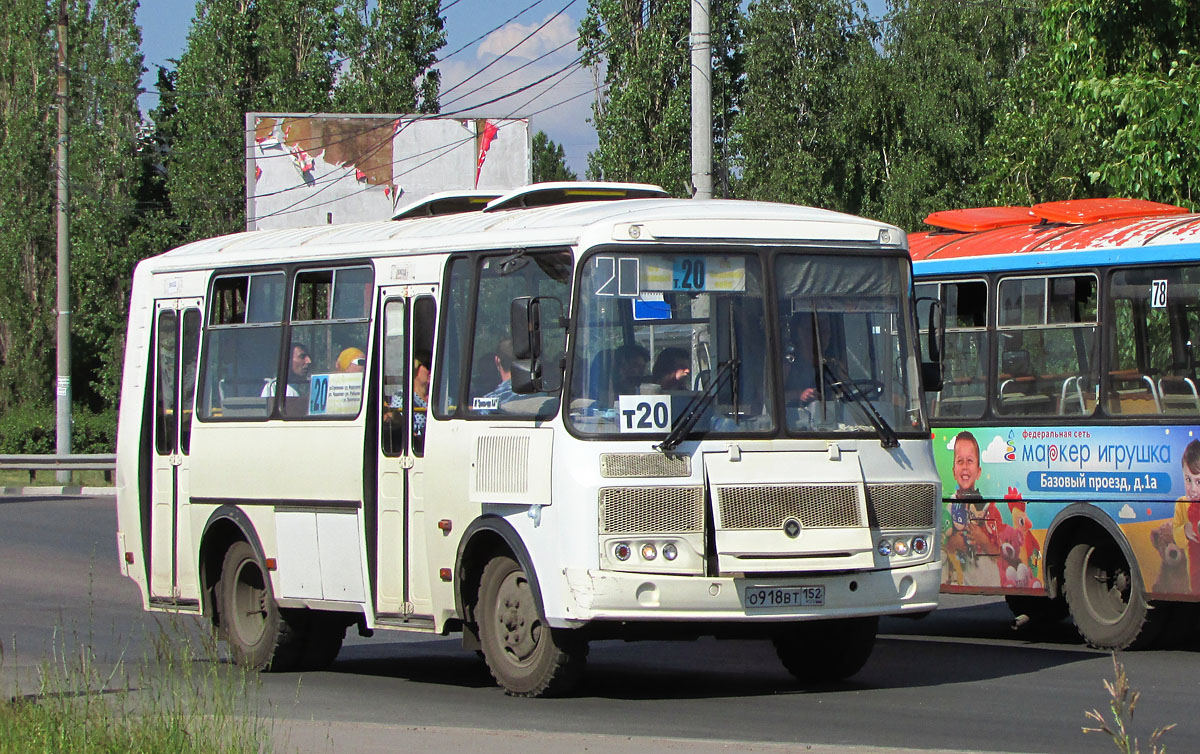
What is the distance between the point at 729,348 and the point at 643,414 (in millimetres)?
640

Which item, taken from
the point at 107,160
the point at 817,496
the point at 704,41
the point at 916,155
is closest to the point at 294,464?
the point at 817,496

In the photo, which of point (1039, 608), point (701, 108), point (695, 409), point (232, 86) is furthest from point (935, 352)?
point (232, 86)

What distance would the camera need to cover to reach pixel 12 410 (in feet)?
177

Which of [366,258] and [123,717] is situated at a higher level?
[366,258]

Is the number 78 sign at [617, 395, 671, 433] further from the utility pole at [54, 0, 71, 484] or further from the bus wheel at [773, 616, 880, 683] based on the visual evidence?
the utility pole at [54, 0, 71, 484]

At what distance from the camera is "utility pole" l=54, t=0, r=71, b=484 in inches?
1462

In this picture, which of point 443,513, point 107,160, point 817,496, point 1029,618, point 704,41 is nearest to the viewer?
point 817,496

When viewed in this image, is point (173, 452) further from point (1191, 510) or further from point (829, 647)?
point (1191, 510)

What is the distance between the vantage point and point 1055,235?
13891mm

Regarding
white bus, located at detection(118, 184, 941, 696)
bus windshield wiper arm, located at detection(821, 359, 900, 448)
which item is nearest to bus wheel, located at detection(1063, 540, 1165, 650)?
white bus, located at detection(118, 184, 941, 696)

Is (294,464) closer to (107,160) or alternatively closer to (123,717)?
(123,717)

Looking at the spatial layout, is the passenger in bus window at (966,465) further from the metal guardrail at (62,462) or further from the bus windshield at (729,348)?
the metal guardrail at (62,462)

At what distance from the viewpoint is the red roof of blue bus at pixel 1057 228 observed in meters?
13.0

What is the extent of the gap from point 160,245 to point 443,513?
46481mm
